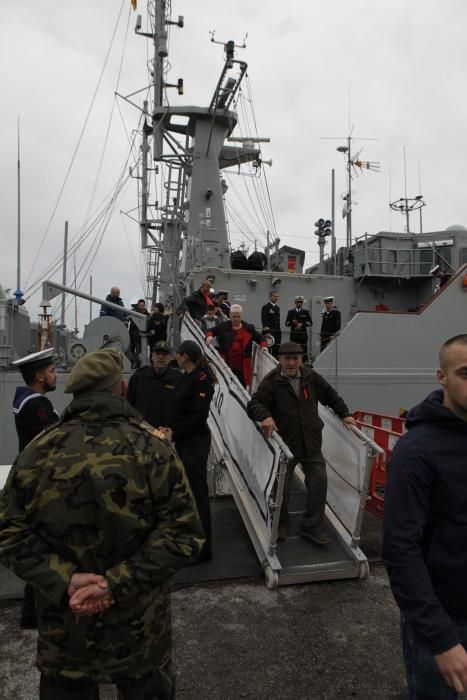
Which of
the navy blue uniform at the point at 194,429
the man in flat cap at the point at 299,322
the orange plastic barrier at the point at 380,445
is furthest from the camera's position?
the man in flat cap at the point at 299,322

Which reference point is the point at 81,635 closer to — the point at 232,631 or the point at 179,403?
the point at 232,631

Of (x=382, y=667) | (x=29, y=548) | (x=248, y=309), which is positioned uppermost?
(x=248, y=309)

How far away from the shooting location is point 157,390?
4.46 m

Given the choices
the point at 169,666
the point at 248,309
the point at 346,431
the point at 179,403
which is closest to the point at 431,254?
the point at 248,309

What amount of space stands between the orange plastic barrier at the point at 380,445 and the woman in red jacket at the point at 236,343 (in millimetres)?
1762

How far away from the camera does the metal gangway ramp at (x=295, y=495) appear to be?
3969mm

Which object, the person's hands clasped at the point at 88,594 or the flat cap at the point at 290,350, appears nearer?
the person's hands clasped at the point at 88,594

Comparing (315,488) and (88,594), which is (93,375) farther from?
(315,488)

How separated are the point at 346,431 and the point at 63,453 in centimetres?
340

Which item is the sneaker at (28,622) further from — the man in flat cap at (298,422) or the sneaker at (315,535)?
the sneaker at (315,535)

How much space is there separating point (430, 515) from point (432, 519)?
15 millimetres

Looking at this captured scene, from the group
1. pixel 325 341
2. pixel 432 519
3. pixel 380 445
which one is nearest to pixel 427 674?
pixel 432 519

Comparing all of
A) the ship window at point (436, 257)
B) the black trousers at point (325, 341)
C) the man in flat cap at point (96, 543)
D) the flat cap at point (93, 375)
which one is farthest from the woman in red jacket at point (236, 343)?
the ship window at point (436, 257)

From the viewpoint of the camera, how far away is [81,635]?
5.42ft
